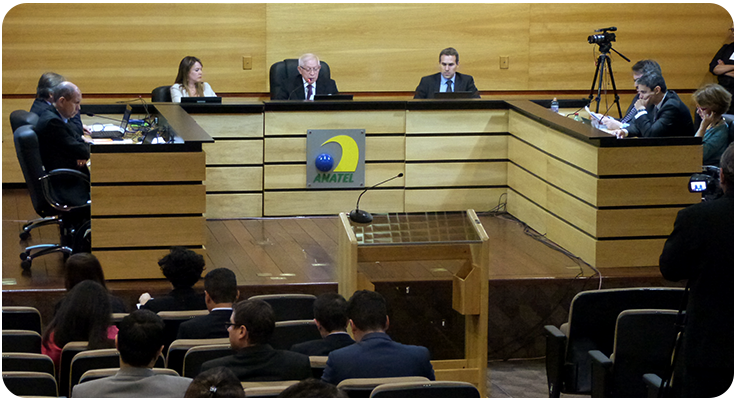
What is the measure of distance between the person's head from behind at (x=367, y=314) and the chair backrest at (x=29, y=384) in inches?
43.1

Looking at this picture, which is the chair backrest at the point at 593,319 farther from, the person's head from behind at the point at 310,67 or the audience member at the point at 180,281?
the person's head from behind at the point at 310,67

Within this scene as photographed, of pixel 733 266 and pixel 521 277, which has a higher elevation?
pixel 733 266

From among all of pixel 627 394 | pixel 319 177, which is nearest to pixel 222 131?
pixel 319 177

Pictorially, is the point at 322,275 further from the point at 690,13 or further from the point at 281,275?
the point at 690,13

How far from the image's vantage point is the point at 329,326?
3.49m

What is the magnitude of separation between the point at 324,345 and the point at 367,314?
10.3 inches

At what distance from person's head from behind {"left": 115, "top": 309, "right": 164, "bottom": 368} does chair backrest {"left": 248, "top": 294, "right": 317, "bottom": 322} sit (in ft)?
4.20

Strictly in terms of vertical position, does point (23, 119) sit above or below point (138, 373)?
above

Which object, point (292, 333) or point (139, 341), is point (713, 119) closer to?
point (292, 333)

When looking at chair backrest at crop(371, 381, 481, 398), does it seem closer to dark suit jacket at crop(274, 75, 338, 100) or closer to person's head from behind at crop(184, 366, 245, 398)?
person's head from behind at crop(184, 366, 245, 398)

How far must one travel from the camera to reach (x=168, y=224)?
5.05 meters

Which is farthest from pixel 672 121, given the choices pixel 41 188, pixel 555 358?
pixel 41 188

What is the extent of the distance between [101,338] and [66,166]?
7.40 ft

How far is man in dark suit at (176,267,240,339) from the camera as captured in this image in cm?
362
